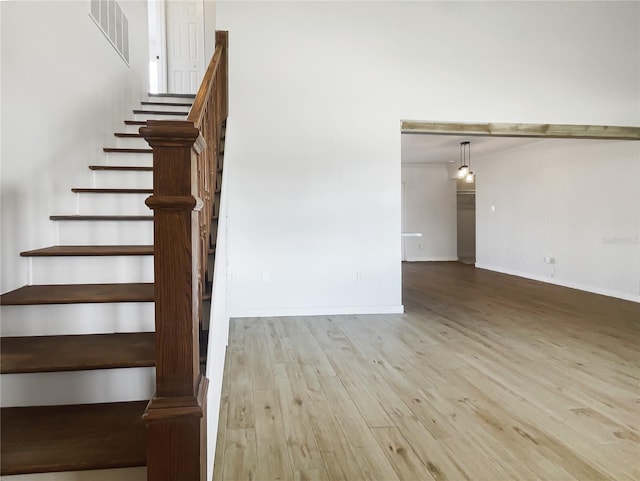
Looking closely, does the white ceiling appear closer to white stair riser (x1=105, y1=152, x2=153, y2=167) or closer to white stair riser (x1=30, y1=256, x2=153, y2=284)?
white stair riser (x1=105, y1=152, x2=153, y2=167)

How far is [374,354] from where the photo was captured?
3.31 m

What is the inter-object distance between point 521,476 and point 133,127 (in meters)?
3.98

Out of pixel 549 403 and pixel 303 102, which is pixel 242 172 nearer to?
pixel 303 102

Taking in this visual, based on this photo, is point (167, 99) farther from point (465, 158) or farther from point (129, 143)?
point (465, 158)

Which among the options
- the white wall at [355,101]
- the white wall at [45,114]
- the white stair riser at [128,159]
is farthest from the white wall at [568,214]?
the white wall at [45,114]

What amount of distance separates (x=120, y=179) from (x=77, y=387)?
1709 mm

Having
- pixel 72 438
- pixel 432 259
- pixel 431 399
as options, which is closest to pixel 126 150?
pixel 72 438

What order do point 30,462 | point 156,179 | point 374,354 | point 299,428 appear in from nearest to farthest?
point 156,179 → point 30,462 → point 299,428 → point 374,354

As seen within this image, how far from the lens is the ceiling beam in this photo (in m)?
4.63

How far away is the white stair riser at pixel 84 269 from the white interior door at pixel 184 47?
194 inches

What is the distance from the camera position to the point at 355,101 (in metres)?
4.50

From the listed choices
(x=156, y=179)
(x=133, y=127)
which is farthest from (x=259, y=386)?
(x=133, y=127)

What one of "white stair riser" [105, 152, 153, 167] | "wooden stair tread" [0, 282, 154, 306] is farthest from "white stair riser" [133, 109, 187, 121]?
"wooden stair tread" [0, 282, 154, 306]

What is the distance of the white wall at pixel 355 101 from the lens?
436 cm
